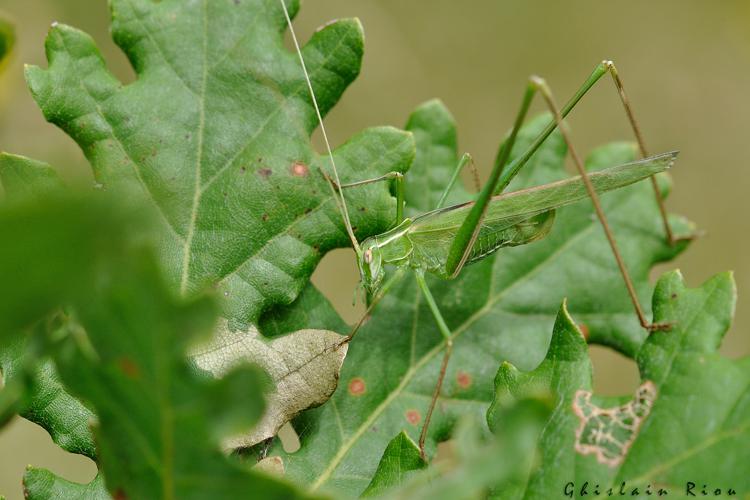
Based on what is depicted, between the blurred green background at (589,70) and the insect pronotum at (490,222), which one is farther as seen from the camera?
the blurred green background at (589,70)

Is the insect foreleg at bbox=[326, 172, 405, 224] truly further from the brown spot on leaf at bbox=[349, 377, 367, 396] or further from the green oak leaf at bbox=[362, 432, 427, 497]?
the green oak leaf at bbox=[362, 432, 427, 497]

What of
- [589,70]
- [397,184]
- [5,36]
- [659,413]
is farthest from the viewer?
[589,70]

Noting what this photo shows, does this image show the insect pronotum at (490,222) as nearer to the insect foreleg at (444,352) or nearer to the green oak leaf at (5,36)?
the insect foreleg at (444,352)

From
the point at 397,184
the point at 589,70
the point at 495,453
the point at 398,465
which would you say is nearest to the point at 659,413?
the point at 398,465

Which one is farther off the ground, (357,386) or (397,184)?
(397,184)

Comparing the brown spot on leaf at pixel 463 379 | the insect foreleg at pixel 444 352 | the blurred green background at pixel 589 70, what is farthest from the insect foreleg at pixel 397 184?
the blurred green background at pixel 589 70

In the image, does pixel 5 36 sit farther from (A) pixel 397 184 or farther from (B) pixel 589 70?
(B) pixel 589 70
